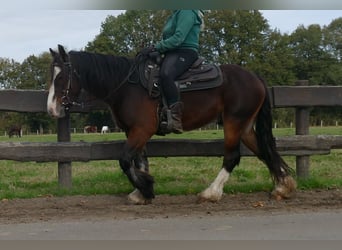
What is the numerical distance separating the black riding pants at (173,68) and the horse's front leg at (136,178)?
2.63 feet

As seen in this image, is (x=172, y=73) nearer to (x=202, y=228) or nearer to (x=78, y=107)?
(x=78, y=107)

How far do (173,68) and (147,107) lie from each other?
600 millimetres

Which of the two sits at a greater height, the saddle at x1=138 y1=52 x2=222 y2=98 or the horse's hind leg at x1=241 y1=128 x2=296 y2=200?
the saddle at x1=138 y1=52 x2=222 y2=98

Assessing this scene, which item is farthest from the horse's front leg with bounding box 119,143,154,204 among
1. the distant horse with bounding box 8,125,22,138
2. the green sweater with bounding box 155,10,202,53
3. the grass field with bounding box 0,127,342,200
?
the distant horse with bounding box 8,125,22,138

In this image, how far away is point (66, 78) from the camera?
5688 mm

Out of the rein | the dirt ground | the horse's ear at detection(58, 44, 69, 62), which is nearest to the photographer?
the dirt ground

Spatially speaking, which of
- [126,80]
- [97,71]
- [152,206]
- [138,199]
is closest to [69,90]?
[97,71]

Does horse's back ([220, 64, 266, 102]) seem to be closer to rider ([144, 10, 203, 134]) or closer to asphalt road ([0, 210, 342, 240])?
rider ([144, 10, 203, 134])

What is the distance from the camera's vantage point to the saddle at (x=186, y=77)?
5867mm

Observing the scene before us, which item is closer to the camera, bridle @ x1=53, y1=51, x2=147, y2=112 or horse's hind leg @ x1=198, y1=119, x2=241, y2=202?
bridle @ x1=53, y1=51, x2=147, y2=112

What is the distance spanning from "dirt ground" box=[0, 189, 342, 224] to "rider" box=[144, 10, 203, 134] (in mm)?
1032

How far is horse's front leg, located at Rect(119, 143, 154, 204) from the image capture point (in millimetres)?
5695

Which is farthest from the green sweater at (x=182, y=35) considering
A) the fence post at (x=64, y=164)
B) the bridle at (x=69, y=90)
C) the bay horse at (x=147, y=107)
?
the fence post at (x=64, y=164)

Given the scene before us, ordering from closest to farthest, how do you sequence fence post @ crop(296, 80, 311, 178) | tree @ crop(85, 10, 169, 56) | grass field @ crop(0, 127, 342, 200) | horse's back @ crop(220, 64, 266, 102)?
tree @ crop(85, 10, 169, 56) → horse's back @ crop(220, 64, 266, 102) → grass field @ crop(0, 127, 342, 200) → fence post @ crop(296, 80, 311, 178)
